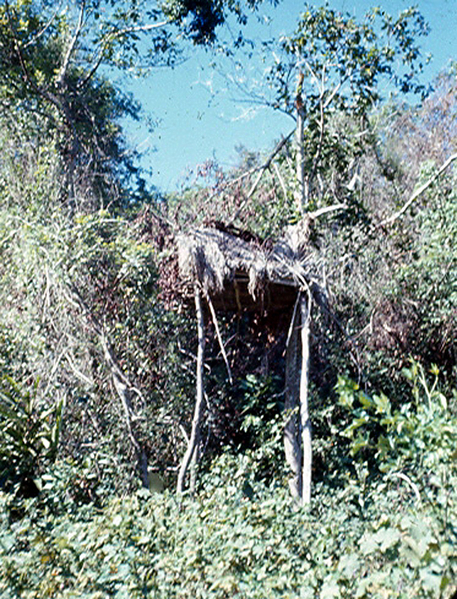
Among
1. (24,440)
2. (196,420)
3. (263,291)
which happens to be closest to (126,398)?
(196,420)

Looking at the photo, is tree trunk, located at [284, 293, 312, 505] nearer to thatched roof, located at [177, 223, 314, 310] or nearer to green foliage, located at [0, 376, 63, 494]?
thatched roof, located at [177, 223, 314, 310]

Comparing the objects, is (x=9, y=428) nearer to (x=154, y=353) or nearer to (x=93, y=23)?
(x=154, y=353)

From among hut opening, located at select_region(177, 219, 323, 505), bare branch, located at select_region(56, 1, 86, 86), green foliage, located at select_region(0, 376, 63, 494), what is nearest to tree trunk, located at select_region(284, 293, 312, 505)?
hut opening, located at select_region(177, 219, 323, 505)

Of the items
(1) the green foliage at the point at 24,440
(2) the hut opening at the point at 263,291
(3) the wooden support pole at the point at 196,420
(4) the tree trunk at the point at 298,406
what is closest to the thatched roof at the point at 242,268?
(2) the hut opening at the point at 263,291

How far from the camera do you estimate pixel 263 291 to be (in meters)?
5.85

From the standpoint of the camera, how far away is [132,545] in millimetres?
3156

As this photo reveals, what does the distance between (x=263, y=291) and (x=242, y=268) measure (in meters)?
0.35

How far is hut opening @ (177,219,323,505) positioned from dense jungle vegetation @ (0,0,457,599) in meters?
0.19

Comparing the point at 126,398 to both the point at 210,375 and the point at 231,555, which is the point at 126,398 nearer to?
the point at 210,375

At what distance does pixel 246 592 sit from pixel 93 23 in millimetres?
12150

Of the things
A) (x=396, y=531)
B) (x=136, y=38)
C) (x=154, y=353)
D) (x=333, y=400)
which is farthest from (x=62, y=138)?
(x=396, y=531)

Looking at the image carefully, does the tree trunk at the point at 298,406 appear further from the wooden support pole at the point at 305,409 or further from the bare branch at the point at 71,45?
the bare branch at the point at 71,45

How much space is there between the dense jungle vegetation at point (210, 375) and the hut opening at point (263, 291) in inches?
7.6

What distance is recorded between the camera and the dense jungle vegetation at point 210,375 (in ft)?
9.43
